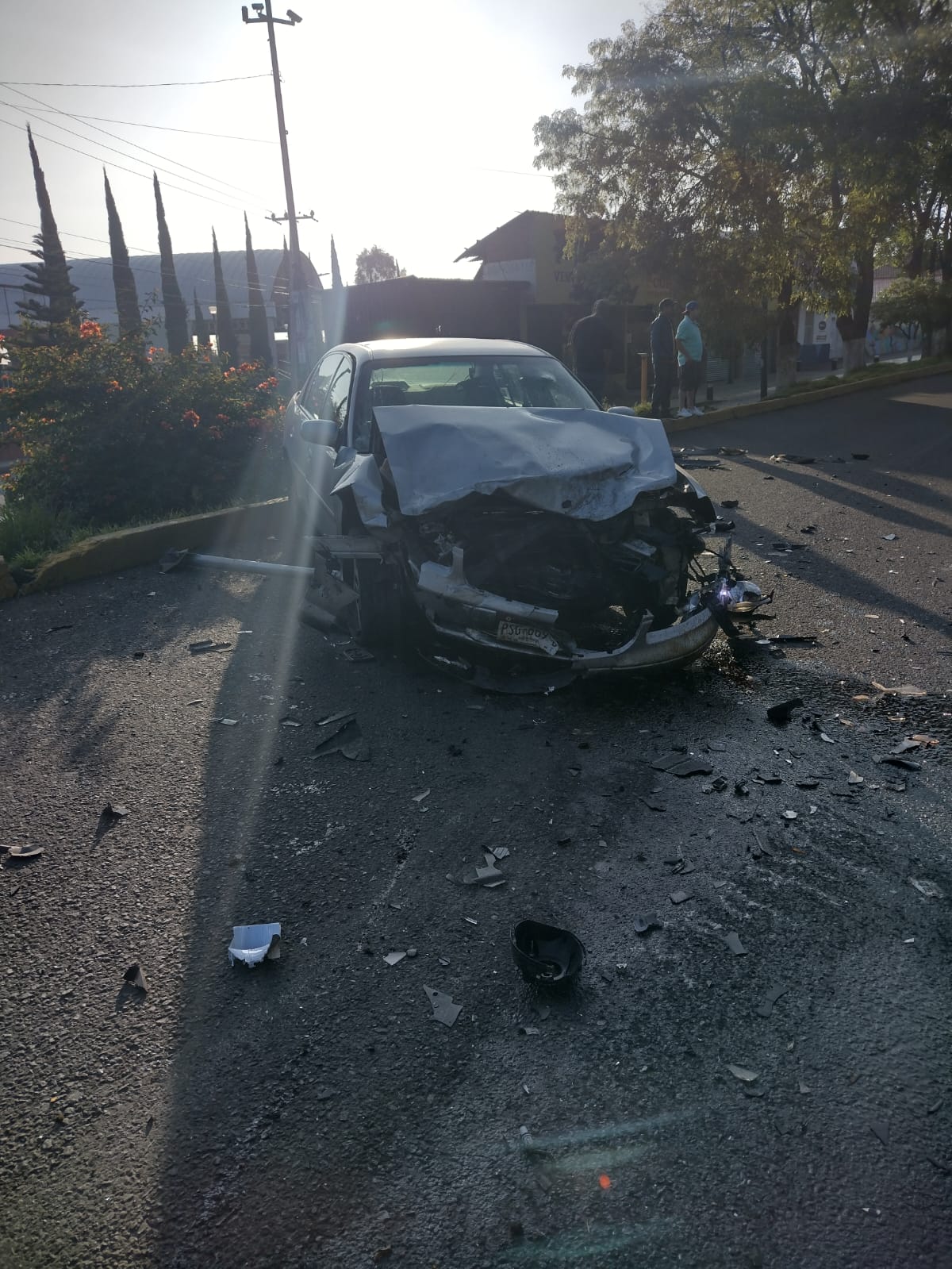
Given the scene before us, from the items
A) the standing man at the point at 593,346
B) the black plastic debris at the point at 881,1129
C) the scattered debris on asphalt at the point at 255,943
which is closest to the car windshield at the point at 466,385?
the scattered debris on asphalt at the point at 255,943

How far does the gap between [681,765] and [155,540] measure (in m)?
5.79

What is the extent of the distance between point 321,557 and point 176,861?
9.86ft

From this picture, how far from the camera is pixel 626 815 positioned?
3641 mm

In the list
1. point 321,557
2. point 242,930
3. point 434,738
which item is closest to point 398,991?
point 242,930

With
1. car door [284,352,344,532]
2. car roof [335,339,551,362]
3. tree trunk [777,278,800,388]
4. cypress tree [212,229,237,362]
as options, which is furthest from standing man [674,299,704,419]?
cypress tree [212,229,237,362]

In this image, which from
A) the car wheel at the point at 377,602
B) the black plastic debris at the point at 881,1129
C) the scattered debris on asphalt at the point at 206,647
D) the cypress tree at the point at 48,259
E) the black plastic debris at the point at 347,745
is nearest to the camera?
the black plastic debris at the point at 881,1129

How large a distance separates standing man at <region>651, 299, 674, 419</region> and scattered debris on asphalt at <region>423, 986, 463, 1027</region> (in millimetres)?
11915

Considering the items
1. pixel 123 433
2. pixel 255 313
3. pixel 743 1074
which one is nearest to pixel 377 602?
pixel 743 1074

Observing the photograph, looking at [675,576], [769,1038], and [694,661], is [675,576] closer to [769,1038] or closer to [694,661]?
[694,661]

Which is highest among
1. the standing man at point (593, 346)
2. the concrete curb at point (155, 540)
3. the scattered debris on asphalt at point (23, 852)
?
the standing man at point (593, 346)

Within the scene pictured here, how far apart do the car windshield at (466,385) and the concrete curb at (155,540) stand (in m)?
2.60

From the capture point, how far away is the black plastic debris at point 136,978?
2.80 m

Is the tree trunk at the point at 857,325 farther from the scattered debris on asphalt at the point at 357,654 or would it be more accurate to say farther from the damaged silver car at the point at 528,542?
the scattered debris on asphalt at the point at 357,654

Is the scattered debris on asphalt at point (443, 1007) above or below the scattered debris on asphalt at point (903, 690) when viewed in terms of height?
below
